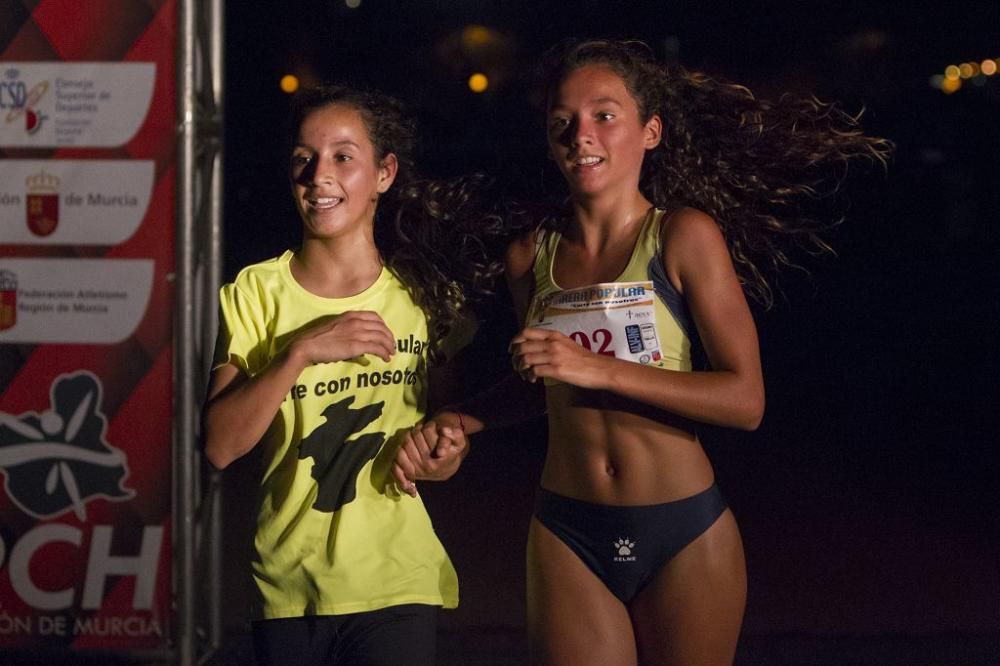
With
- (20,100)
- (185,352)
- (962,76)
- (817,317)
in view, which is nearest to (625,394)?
(185,352)

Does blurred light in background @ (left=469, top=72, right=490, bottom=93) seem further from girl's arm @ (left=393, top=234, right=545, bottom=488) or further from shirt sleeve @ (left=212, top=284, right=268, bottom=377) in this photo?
shirt sleeve @ (left=212, top=284, right=268, bottom=377)

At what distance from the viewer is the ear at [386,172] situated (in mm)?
2932

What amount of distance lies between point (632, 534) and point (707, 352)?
0.42 metres

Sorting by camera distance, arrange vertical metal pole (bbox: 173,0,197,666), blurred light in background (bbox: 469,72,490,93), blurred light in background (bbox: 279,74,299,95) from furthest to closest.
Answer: blurred light in background (bbox: 469,72,490,93), blurred light in background (bbox: 279,74,299,95), vertical metal pole (bbox: 173,0,197,666)

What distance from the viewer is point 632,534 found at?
2.75 metres

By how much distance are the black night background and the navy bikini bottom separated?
85 centimetres

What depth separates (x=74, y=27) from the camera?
3.93m

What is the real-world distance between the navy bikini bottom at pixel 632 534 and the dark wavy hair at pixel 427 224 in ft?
1.65

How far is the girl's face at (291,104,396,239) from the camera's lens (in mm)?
2770

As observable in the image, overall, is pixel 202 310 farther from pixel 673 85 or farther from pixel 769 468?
pixel 769 468

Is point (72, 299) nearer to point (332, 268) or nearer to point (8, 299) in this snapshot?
point (8, 299)

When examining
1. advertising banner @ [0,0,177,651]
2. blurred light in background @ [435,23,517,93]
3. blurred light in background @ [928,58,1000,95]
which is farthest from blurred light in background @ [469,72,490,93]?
advertising banner @ [0,0,177,651]

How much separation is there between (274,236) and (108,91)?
69.5 ft

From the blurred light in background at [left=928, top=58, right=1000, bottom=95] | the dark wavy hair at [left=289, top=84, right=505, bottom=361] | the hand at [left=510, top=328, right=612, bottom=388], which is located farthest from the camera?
the blurred light in background at [left=928, top=58, right=1000, bottom=95]
